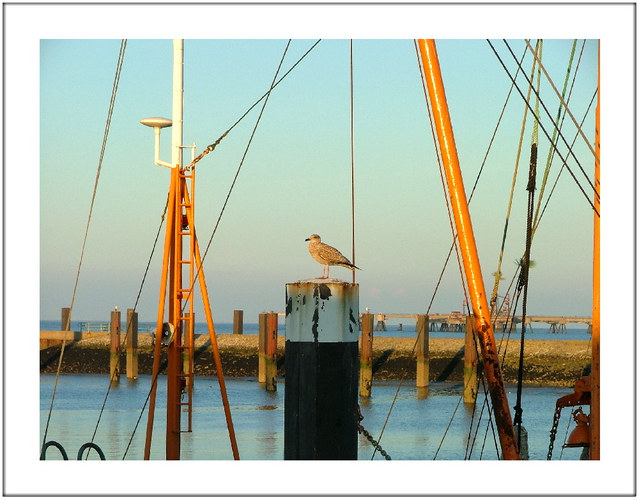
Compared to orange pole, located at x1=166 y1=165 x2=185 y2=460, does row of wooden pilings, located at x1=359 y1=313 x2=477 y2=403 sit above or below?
below

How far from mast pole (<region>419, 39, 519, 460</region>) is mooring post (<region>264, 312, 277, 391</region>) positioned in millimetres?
44204

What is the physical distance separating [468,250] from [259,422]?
3625cm

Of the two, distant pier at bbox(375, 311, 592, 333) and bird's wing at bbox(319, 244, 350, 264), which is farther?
distant pier at bbox(375, 311, 592, 333)

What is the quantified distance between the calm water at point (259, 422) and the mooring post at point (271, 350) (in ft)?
3.37

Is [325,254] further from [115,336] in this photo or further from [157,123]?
[115,336]

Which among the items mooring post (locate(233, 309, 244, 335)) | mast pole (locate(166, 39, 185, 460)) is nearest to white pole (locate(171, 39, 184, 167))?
mast pole (locate(166, 39, 185, 460))

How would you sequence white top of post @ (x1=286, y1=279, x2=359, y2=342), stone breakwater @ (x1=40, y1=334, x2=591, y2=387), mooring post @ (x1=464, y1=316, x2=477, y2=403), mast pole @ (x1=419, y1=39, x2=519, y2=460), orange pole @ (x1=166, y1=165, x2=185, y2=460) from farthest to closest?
stone breakwater @ (x1=40, y1=334, x2=591, y2=387) → mooring post @ (x1=464, y1=316, x2=477, y2=403) → orange pole @ (x1=166, y1=165, x2=185, y2=460) → mast pole @ (x1=419, y1=39, x2=519, y2=460) → white top of post @ (x1=286, y1=279, x2=359, y2=342)

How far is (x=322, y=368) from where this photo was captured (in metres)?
6.84

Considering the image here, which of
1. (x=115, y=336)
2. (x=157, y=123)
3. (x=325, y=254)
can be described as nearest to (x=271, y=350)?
(x=115, y=336)

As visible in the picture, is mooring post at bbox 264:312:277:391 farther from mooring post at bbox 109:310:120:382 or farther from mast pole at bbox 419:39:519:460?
mast pole at bbox 419:39:519:460

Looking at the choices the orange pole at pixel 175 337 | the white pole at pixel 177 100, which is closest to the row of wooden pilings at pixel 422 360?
the orange pole at pixel 175 337

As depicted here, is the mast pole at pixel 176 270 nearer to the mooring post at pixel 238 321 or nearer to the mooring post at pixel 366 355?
the mooring post at pixel 366 355

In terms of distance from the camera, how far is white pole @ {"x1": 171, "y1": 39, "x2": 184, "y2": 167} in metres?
15.8
